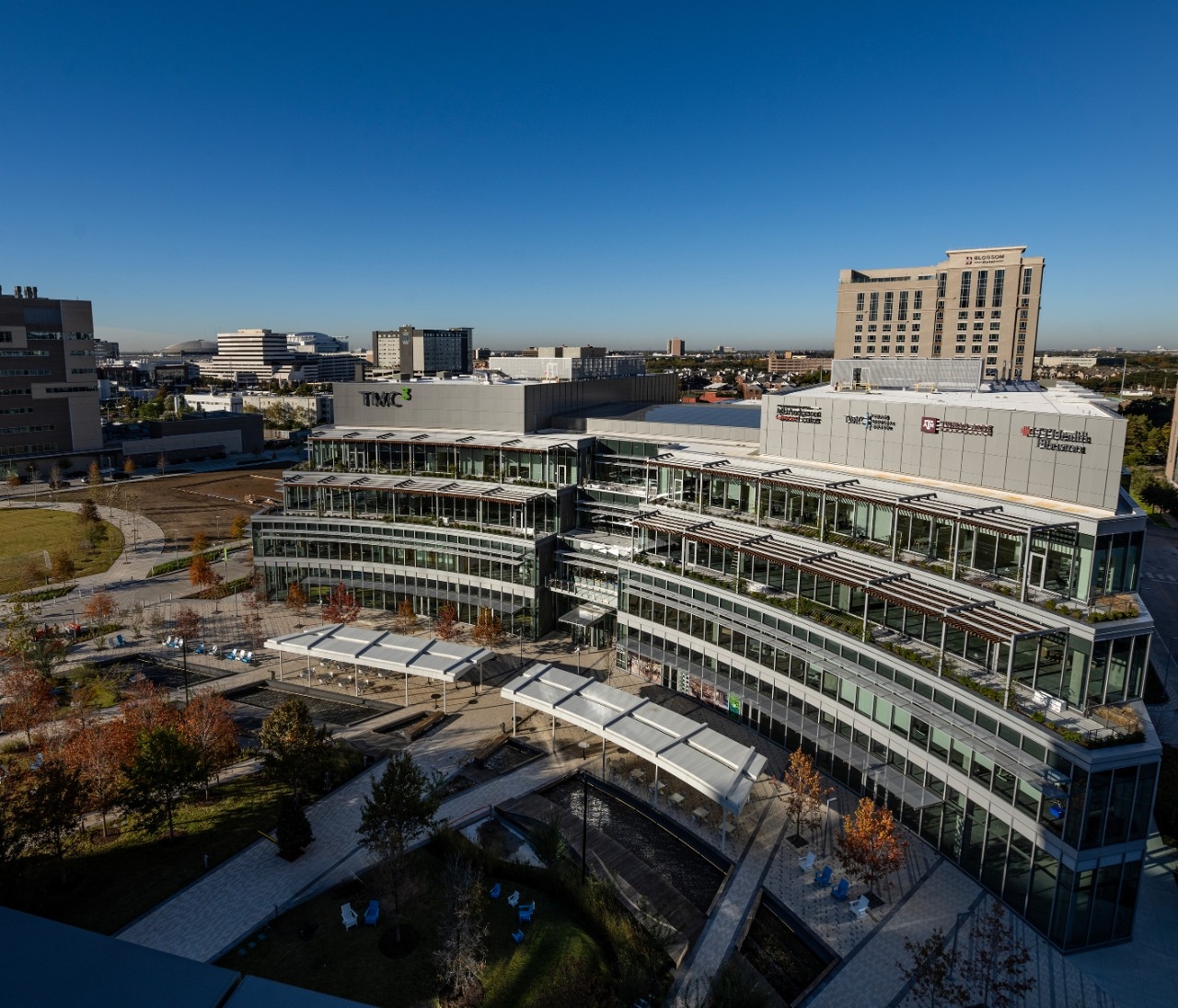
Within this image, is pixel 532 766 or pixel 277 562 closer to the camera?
pixel 532 766

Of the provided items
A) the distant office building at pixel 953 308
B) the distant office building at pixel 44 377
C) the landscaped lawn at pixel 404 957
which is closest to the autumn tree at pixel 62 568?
the landscaped lawn at pixel 404 957

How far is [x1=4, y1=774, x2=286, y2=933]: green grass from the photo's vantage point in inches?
1120

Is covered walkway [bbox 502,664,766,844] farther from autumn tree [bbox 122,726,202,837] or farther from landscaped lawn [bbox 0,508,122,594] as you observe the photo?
landscaped lawn [bbox 0,508,122,594]

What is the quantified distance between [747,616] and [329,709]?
2608 cm

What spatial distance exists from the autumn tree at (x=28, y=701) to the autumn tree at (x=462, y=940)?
28089mm

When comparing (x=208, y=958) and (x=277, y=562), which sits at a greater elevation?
(x=277, y=562)

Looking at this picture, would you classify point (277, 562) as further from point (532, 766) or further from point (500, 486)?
point (532, 766)

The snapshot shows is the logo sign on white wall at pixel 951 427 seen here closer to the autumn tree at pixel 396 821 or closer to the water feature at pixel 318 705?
the autumn tree at pixel 396 821

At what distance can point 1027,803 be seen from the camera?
1141 inches

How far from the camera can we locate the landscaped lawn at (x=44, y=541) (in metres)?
75.8

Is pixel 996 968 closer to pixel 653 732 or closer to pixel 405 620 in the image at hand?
pixel 653 732

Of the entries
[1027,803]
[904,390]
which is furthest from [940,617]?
[904,390]

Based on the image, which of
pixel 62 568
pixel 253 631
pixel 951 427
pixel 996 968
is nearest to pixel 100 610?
pixel 253 631

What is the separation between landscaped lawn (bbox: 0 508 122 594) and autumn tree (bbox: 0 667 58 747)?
29.3 m
